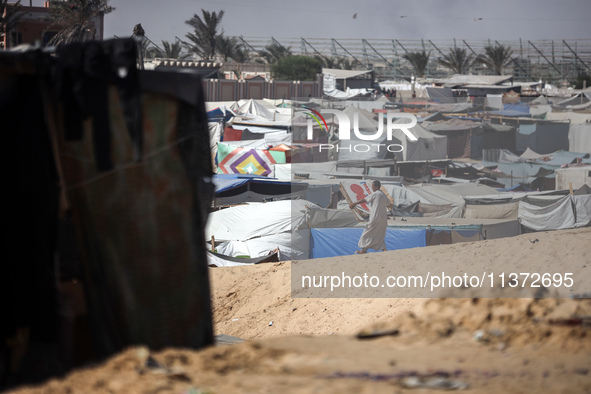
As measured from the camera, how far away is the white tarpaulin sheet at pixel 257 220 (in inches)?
495

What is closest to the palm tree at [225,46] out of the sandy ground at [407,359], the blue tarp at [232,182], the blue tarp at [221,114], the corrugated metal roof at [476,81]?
the corrugated metal roof at [476,81]

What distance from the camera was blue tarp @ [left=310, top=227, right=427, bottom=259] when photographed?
12242 millimetres

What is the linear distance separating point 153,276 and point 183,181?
0.53 metres

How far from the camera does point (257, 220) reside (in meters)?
12.8

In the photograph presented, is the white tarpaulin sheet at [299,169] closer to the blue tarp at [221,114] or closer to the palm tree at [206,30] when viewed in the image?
the blue tarp at [221,114]

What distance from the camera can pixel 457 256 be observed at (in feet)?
29.5

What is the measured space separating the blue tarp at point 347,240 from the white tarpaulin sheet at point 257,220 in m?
0.47

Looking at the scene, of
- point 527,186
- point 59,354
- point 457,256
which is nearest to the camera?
point 59,354

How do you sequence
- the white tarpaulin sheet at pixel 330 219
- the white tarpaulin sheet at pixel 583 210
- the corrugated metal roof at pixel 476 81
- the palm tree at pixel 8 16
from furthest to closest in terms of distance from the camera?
the corrugated metal roof at pixel 476 81, the palm tree at pixel 8 16, the white tarpaulin sheet at pixel 583 210, the white tarpaulin sheet at pixel 330 219

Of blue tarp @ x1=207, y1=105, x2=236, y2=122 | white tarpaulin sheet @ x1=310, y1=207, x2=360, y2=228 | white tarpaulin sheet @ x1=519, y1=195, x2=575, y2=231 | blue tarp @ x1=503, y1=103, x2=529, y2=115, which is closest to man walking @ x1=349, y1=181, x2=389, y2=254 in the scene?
white tarpaulin sheet @ x1=310, y1=207, x2=360, y2=228

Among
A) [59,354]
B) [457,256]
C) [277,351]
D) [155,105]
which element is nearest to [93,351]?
[59,354]

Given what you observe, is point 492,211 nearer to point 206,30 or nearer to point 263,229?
point 263,229

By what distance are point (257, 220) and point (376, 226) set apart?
274 centimetres

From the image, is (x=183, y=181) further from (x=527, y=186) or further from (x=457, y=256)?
(x=527, y=186)
